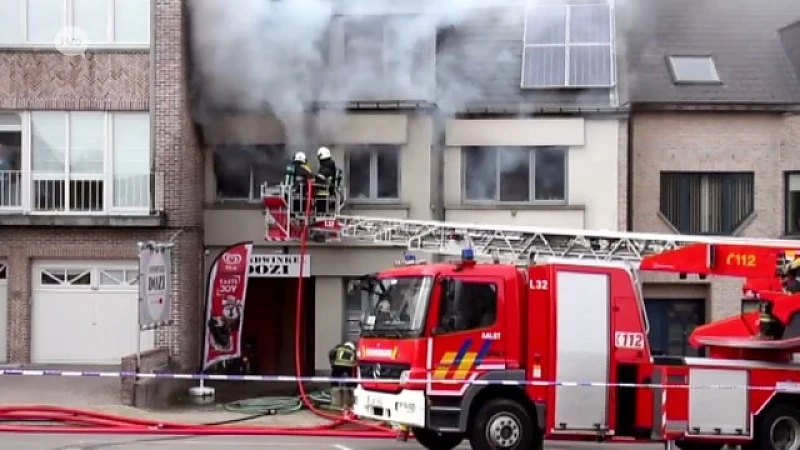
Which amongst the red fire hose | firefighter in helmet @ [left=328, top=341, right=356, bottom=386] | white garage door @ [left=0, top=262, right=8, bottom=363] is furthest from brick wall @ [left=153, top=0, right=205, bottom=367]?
the red fire hose

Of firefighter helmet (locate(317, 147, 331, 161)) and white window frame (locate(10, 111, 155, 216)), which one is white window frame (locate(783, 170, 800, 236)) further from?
white window frame (locate(10, 111, 155, 216))

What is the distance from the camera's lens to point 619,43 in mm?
26578

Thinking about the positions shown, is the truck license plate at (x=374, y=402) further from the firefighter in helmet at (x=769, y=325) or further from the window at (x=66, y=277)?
the window at (x=66, y=277)

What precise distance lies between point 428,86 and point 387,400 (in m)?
10.7

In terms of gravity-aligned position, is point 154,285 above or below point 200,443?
above

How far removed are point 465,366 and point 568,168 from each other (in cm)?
1078

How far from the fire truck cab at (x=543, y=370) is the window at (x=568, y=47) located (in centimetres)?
1027

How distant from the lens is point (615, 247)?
1803cm

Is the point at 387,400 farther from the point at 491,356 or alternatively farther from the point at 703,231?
the point at 703,231

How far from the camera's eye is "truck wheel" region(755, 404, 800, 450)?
15.9 metres

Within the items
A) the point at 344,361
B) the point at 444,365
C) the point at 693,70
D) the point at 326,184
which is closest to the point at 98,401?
the point at 344,361

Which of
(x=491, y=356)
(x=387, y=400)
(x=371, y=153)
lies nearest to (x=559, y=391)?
(x=491, y=356)

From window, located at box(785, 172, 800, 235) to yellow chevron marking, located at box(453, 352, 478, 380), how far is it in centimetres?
1267

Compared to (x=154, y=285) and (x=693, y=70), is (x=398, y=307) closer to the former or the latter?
(x=154, y=285)
